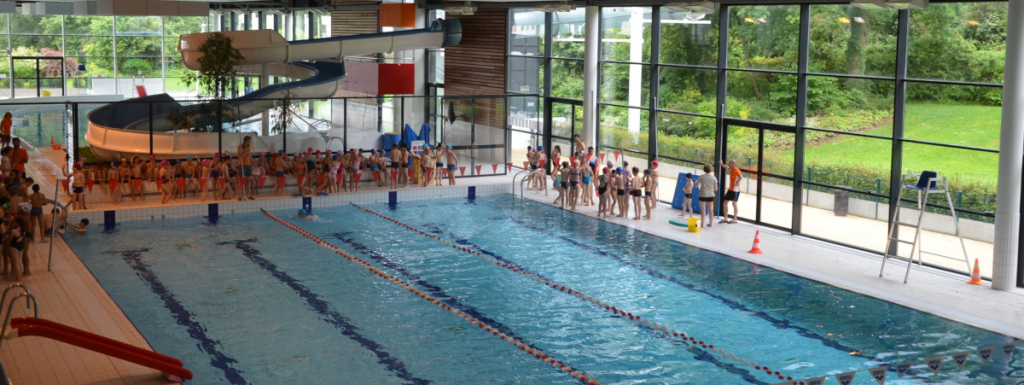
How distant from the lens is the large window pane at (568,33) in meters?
18.9

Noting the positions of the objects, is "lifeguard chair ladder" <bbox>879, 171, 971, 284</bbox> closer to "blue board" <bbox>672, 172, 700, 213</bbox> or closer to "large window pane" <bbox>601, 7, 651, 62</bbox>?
"blue board" <bbox>672, 172, 700, 213</bbox>

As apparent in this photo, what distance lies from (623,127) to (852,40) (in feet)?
18.6

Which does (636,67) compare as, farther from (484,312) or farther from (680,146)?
(484,312)

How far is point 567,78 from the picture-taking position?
1952 cm

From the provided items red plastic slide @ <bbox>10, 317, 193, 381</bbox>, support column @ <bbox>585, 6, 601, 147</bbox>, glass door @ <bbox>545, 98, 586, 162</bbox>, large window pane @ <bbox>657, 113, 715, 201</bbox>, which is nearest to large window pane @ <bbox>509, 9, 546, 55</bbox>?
glass door @ <bbox>545, 98, 586, 162</bbox>

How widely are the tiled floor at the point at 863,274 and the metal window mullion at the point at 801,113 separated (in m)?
0.49

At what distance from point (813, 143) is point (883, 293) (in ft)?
12.0

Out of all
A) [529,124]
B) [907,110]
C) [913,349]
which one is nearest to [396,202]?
[529,124]

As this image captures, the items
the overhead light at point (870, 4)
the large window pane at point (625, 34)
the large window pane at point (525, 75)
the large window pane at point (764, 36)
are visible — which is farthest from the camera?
the large window pane at point (525, 75)

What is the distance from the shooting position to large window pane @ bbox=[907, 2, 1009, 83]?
11.1m

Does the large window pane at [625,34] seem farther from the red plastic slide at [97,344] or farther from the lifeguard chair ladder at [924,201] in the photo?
the red plastic slide at [97,344]

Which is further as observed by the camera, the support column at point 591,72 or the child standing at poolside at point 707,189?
the support column at point 591,72

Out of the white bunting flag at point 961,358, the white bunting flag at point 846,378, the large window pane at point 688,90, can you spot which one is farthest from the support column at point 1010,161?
the large window pane at point 688,90

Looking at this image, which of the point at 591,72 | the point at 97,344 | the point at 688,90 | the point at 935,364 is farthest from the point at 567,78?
the point at 97,344
